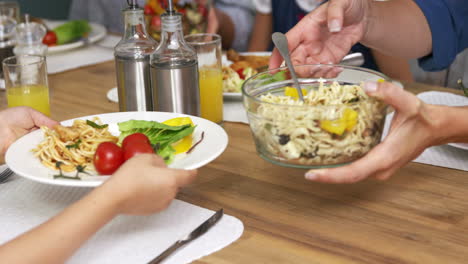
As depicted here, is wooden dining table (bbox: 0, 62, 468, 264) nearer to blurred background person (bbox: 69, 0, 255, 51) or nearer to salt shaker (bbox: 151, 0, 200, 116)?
salt shaker (bbox: 151, 0, 200, 116)

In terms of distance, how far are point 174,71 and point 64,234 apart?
565 mm

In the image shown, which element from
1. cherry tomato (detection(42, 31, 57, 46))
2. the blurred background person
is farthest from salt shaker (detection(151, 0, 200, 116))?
cherry tomato (detection(42, 31, 57, 46))

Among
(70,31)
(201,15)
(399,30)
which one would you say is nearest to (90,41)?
(70,31)

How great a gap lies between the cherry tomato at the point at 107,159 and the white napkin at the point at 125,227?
9 cm

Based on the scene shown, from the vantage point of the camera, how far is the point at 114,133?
1.21 m

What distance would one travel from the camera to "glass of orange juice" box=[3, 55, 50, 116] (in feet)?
4.98

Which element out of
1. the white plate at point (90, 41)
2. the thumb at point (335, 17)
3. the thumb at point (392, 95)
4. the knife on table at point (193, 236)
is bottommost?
the knife on table at point (193, 236)

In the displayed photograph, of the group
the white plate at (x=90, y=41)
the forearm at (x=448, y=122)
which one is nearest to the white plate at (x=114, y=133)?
the forearm at (x=448, y=122)

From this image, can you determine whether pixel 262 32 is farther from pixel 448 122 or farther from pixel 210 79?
pixel 448 122

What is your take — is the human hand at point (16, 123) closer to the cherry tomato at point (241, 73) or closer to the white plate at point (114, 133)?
the white plate at point (114, 133)

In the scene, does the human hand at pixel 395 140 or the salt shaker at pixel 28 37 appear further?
the salt shaker at pixel 28 37

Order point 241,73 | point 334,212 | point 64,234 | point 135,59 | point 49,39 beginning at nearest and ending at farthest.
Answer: point 64,234 → point 334,212 → point 135,59 → point 241,73 → point 49,39

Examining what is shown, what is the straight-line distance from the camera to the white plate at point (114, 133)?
94 cm

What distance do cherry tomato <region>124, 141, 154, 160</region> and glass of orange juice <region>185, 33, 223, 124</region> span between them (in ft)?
1.53
